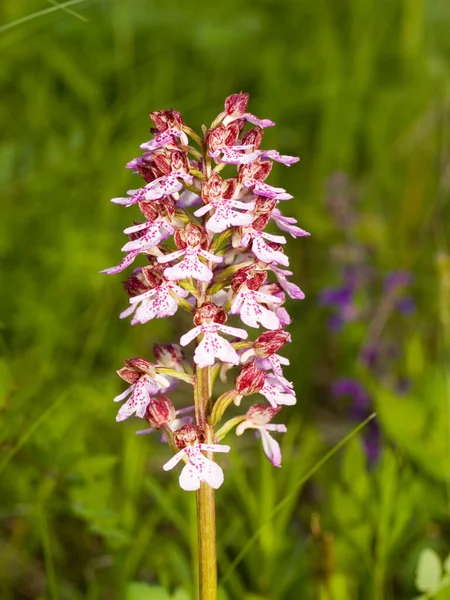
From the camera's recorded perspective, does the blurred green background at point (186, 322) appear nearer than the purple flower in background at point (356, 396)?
Yes

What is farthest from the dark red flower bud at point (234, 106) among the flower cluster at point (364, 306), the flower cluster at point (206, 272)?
the flower cluster at point (364, 306)

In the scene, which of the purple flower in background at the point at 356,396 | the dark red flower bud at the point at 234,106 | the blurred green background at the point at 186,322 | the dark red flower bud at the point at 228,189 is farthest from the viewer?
the purple flower in background at the point at 356,396

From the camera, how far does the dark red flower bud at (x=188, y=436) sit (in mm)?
1545

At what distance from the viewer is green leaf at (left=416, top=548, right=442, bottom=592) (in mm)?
1878

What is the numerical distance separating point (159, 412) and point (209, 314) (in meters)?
0.22

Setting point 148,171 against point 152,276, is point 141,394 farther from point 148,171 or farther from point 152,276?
point 148,171

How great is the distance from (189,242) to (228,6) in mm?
5238

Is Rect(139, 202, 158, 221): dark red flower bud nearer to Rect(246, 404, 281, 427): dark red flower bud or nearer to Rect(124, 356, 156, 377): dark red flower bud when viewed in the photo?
Rect(124, 356, 156, 377): dark red flower bud

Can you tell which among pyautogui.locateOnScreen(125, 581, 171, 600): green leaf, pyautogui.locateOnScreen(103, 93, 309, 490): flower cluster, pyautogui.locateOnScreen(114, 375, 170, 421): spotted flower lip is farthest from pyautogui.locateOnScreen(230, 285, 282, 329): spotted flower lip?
pyautogui.locateOnScreen(125, 581, 171, 600): green leaf

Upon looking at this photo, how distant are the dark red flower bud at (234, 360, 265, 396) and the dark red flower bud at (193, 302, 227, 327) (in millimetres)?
108

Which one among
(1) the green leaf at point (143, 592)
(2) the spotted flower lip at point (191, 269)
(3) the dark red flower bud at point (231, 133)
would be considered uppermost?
(3) the dark red flower bud at point (231, 133)

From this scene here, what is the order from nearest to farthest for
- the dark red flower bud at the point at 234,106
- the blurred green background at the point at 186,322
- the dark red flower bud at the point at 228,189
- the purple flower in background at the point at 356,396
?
1. the dark red flower bud at the point at 228,189
2. the dark red flower bud at the point at 234,106
3. the blurred green background at the point at 186,322
4. the purple flower in background at the point at 356,396

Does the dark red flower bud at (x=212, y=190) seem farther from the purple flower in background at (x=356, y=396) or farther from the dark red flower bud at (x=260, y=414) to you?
the purple flower in background at (x=356, y=396)

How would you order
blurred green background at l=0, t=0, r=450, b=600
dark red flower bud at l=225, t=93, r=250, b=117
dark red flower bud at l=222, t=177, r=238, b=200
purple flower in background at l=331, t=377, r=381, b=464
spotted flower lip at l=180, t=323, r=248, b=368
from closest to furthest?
1. spotted flower lip at l=180, t=323, r=248, b=368
2. dark red flower bud at l=222, t=177, r=238, b=200
3. dark red flower bud at l=225, t=93, r=250, b=117
4. blurred green background at l=0, t=0, r=450, b=600
5. purple flower in background at l=331, t=377, r=381, b=464
